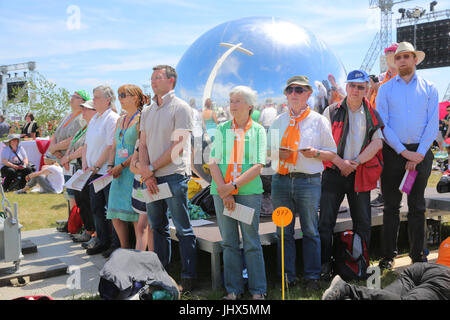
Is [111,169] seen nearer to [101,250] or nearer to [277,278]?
[101,250]

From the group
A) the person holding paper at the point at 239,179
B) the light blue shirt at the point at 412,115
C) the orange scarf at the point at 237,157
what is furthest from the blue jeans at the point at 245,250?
the light blue shirt at the point at 412,115

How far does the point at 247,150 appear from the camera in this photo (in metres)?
3.41

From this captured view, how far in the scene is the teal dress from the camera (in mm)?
4508

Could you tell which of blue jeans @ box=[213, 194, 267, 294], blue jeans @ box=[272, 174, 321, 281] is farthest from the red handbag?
blue jeans @ box=[272, 174, 321, 281]

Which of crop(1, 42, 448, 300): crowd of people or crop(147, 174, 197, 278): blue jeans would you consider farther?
crop(147, 174, 197, 278): blue jeans

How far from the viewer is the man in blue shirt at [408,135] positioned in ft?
13.4

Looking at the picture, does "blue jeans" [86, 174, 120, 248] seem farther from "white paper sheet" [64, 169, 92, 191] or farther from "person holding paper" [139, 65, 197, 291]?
"person holding paper" [139, 65, 197, 291]

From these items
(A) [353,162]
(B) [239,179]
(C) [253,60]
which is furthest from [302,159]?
(C) [253,60]

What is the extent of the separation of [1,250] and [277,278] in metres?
2.87

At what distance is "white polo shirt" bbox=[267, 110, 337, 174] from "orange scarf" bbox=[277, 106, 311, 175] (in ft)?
0.09

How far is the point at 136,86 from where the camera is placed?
4613 mm

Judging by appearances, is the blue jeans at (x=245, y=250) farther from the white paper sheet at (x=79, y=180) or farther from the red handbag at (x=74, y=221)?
the red handbag at (x=74, y=221)

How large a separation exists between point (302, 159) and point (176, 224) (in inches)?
50.9
